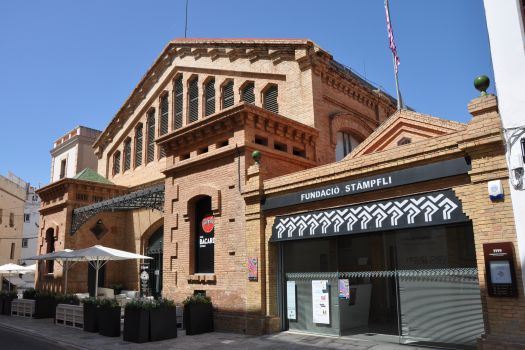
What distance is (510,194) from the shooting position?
313 inches

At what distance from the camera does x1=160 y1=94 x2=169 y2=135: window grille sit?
2322cm

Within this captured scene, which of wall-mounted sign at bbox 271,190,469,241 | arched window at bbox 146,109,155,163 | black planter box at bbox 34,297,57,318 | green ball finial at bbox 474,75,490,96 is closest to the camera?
green ball finial at bbox 474,75,490,96

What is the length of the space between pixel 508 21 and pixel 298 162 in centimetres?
795

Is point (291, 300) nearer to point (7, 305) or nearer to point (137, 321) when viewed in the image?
point (137, 321)

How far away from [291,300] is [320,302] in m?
1.02

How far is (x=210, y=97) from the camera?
68.0 feet

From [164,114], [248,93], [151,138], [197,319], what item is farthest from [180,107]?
[197,319]

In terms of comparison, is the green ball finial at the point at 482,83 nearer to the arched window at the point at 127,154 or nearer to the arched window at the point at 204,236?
the arched window at the point at 204,236

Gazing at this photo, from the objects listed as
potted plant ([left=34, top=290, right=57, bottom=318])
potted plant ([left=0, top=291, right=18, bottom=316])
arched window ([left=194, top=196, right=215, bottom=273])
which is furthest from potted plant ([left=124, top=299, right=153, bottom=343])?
potted plant ([left=0, top=291, right=18, bottom=316])

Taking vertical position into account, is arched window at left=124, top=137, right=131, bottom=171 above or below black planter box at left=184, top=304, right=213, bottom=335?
above

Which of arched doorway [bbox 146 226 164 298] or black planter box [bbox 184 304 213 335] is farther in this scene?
arched doorway [bbox 146 226 164 298]

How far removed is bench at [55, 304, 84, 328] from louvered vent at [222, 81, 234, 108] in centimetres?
1020

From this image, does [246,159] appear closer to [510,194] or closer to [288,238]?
[288,238]

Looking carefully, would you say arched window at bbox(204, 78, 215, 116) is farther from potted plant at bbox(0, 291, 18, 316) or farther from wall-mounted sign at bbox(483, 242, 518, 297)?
wall-mounted sign at bbox(483, 242, 518, 297)
